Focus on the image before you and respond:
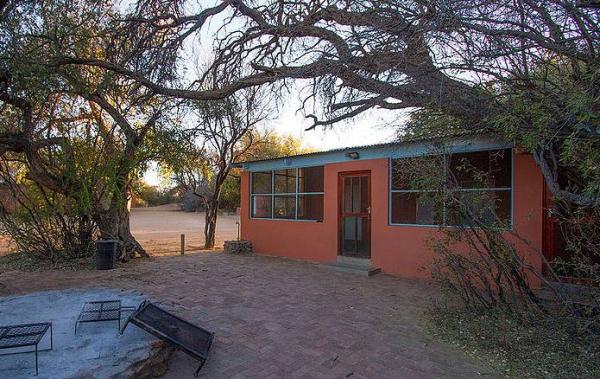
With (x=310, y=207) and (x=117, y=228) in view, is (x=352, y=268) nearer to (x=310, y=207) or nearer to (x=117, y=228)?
(x=310, y=207)

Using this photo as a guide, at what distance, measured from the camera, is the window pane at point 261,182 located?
11.6 meters

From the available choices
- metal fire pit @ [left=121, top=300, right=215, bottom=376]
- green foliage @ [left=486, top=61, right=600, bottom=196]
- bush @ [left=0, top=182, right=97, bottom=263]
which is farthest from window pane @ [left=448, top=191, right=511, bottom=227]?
bush @ [left=0, top=182, right=97, bottom=263]

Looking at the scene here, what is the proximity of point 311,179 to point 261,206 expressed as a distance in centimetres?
223

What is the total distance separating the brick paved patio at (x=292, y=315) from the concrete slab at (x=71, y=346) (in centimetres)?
51

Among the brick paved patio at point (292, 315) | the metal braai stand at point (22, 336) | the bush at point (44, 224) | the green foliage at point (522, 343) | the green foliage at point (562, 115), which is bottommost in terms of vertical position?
the brick paved patio at point (292, 315)

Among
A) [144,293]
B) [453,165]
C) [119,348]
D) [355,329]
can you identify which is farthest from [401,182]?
[119,348]

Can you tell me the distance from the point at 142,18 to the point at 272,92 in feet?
8.58

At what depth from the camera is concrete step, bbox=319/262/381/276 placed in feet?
27.1

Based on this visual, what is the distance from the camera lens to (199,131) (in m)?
10.9

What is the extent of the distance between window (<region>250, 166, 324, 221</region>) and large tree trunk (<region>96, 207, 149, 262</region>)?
3734mm

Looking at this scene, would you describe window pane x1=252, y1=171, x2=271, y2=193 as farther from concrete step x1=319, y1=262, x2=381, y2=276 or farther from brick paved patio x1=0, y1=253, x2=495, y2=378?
concrete step x1=319, y1=262, x2=381, y2=276

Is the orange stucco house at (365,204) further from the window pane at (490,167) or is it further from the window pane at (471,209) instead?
the window pane at (471,209)

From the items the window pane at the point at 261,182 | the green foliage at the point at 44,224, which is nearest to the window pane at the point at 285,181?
the window pane at the point at 261,182

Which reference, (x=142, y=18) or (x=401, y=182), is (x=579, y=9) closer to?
(x=401, y=182)
